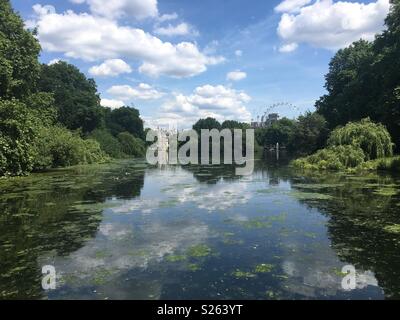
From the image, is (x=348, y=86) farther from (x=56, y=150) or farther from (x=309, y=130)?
(x=56, y=150)

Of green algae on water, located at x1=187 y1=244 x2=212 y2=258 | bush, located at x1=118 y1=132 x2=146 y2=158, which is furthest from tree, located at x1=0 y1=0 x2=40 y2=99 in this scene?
bush, located at x1=118 y1=132 x2=146 y2=158

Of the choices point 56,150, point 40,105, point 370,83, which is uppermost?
point 370,83

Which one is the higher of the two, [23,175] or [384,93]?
[384,93]

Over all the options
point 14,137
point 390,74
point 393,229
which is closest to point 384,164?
point 390,74

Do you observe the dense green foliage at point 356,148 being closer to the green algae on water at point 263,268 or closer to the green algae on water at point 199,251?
the green algae on water at point 199,251

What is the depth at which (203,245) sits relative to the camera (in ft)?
31.5

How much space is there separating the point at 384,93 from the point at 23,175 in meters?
27.9

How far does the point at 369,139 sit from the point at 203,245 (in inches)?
1003

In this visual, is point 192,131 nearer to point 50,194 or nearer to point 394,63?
point 394,63

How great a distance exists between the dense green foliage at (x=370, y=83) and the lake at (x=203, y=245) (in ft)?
59.5

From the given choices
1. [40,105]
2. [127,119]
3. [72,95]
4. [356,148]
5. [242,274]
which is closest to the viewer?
[242,274]
